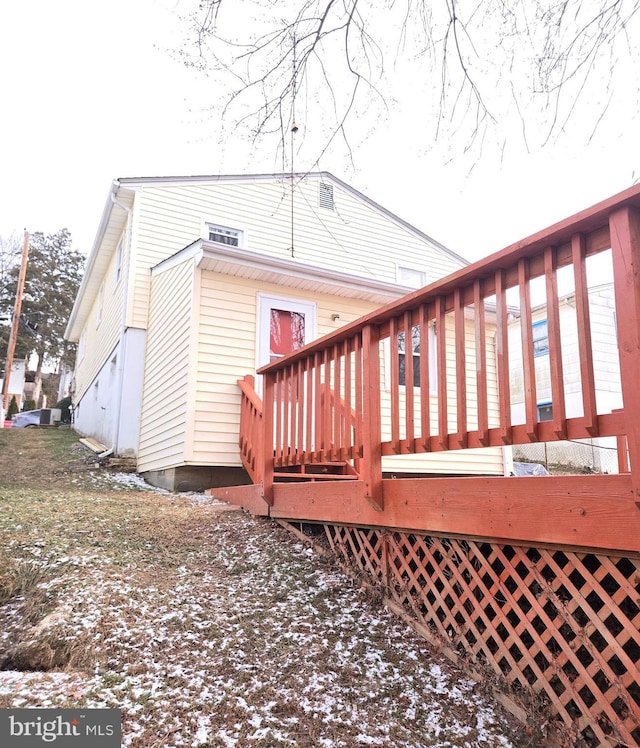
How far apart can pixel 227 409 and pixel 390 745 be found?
5523 mm

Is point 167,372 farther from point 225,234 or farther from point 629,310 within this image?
point 629,310

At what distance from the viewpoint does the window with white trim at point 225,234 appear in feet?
34.5

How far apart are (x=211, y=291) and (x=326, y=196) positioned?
5.57 metres

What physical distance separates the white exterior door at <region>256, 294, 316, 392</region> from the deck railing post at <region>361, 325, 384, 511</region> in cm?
453

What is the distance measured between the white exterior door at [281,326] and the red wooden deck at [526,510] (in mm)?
4376

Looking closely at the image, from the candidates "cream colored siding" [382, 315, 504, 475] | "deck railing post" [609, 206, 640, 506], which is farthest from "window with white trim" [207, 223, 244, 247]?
"deck railing post" [609, 206, 640, 506]

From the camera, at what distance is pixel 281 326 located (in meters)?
7.81

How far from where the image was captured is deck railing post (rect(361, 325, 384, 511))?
284 centimetres

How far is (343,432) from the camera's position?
3.30 m

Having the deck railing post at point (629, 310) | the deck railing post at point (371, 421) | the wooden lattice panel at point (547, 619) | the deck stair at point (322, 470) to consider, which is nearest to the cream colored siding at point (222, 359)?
the deck stair at point (322, 470)

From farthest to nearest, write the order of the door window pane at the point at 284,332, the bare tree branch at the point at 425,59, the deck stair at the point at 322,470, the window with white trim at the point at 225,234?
the window with white trim at the point at 225,234
the door window pane at the point at 284,332
the deck stair at the point at 322,470
the bare tree branch at the point at 425,59

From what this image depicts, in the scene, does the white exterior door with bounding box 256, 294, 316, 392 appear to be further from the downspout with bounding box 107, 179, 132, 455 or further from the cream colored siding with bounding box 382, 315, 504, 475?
the downspout with bounding box 107, 179, 132, 455

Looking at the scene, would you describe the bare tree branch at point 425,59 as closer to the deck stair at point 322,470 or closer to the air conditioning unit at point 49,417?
the deck stair at point 322,470

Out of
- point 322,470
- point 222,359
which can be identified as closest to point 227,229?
point 222,359
